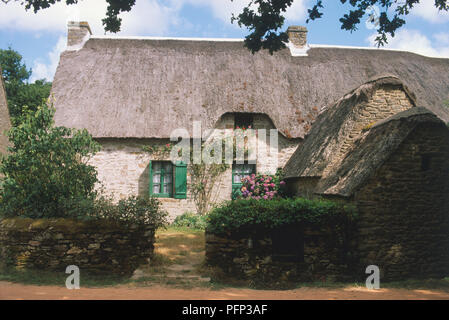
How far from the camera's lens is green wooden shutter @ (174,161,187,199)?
12.8 metres

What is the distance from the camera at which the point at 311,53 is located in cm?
1628

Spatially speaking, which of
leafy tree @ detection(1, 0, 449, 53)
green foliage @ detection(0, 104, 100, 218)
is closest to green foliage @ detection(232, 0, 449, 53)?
leafy tree @ detection(1, 0, 449, 53)

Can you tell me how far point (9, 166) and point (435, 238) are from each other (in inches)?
343

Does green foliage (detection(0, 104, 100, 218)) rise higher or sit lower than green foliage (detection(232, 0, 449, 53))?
lower

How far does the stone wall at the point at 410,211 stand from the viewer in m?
6.61

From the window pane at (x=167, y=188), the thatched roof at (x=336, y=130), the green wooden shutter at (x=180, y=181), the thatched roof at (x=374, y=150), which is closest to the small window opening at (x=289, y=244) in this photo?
the thatched roof at (x=374, y=150)

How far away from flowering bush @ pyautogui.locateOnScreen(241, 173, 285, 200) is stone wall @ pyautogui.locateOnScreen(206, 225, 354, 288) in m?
5.21

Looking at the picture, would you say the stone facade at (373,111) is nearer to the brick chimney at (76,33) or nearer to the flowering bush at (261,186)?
the flowering bush at (261,186)

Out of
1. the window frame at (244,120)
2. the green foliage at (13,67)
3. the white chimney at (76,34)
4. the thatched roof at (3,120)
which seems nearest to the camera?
the window frame at (244,120)

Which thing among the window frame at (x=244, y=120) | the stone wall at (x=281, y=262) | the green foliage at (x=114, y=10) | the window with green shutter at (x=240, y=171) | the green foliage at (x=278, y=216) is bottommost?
the stone wall at (x=281, y=262)

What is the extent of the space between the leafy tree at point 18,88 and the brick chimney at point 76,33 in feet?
20.7

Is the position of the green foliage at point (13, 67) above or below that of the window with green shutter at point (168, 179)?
above

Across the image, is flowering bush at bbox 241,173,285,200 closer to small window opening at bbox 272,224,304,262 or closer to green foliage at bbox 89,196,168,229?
small window opening at bbox 272,224,304,262
